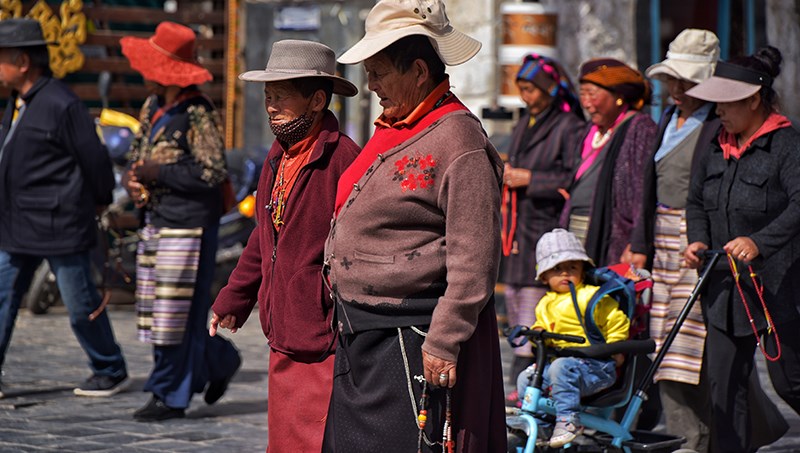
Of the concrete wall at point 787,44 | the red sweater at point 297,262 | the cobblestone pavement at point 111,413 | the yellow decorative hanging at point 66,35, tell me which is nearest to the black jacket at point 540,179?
the cobblestone pavement at point 111,413

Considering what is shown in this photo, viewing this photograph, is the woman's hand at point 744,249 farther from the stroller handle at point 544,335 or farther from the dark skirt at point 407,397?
the dark skirt at point 407,397

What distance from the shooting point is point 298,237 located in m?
5.30

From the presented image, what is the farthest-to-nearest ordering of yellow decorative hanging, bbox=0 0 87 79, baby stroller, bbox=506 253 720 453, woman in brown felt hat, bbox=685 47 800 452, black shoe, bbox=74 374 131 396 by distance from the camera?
1. yellow decorative hanging, bbox=0 0 87 79
2. black shoe, bbox=74 374 131 396
3. woman in brown felt hat, bbox=685 47 800 452
4. baby stroller, bbox=506 253 720 453

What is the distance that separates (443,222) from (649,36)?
9.53 meters

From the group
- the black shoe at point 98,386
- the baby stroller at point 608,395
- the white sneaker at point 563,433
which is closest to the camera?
the white sneaker at point 563,433

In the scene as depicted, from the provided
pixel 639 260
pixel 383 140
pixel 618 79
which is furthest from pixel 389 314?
pixel 618 79

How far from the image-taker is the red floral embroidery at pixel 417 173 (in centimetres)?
442

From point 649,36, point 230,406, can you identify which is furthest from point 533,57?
point 649,36

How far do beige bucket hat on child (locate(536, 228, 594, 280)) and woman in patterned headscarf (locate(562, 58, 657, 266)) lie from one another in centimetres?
93

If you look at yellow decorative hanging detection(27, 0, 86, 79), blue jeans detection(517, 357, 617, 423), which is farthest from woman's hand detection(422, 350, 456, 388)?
yellow decorative hanging detection(27, 0, 86, 79)

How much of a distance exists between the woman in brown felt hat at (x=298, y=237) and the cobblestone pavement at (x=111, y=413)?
6.11 ft

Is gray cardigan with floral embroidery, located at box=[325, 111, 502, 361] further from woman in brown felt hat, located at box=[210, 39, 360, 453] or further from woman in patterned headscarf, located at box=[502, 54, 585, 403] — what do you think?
woman in patterned headscarf, located at box=[502, 54, 585, 403]

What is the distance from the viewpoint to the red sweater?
5.23 meters

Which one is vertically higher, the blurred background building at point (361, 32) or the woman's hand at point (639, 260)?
the blurred background building at point (361, 32)
